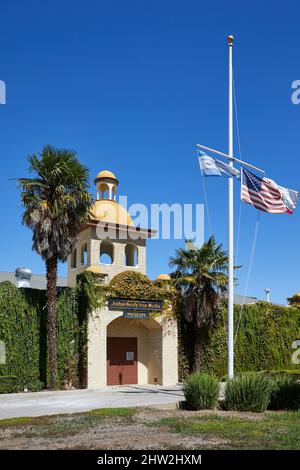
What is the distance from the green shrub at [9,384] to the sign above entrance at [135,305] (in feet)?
20.1

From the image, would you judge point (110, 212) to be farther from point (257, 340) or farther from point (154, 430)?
point (154, 430)

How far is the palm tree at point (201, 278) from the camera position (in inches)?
1116

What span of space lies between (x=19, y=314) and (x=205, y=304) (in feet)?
33.1

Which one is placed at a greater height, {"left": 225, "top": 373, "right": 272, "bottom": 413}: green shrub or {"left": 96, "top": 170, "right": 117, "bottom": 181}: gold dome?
{"left": 96, "top": 170, "right": 117, "bottom": 181}: gold dome

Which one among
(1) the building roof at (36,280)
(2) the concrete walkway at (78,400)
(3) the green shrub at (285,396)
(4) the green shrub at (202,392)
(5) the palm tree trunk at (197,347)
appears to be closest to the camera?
(4) the green shrub at (202,392)

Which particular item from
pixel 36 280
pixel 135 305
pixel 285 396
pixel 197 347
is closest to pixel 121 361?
pixel 135 305

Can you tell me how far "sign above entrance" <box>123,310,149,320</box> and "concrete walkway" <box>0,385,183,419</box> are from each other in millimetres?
3698

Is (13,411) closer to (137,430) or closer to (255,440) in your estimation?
(137,430)

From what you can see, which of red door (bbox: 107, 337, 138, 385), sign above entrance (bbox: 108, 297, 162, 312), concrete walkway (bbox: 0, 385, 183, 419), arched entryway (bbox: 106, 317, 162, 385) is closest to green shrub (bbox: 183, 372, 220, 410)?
concrete walkway (bbox: 0, 385, 183, 419)

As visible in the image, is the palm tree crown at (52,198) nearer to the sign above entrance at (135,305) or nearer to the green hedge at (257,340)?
the sign above entrance at (135,305)

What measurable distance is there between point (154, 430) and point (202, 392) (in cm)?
403

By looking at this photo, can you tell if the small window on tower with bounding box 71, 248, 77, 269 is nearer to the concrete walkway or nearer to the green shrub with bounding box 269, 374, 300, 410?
the concrete walkway

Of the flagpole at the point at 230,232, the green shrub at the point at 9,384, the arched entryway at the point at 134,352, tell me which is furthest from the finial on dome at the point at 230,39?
the green shrub at the point at 9,384

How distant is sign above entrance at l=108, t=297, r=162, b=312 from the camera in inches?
1064
